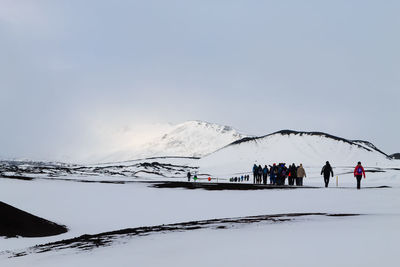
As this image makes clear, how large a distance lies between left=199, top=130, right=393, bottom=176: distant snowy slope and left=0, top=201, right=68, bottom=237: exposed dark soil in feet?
355

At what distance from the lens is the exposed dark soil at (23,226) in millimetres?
15664

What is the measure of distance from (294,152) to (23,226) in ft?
433

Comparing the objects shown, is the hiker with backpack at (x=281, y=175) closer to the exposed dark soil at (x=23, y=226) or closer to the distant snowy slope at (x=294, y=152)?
the exposed dark soil at (x=23, y=226)

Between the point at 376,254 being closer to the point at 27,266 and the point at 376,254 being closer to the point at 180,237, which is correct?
the point at 180,237

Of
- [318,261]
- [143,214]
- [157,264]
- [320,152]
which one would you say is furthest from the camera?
[320,152]

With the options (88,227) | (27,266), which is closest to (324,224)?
(27,266)

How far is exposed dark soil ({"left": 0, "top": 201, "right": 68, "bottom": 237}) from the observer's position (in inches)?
617

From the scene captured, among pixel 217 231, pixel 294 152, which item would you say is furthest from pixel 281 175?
pixel 294 152

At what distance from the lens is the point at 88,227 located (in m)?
17.2

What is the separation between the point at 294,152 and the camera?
142125mm

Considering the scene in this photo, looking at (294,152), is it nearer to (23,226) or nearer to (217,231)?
(23,226)

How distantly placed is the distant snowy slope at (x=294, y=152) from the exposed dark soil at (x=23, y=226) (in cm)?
10826

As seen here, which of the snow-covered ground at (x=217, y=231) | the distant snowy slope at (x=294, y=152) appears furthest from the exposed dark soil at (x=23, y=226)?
the distant snowy slope at (x=294, y=152)

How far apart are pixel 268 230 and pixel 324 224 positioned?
65.9 inches
